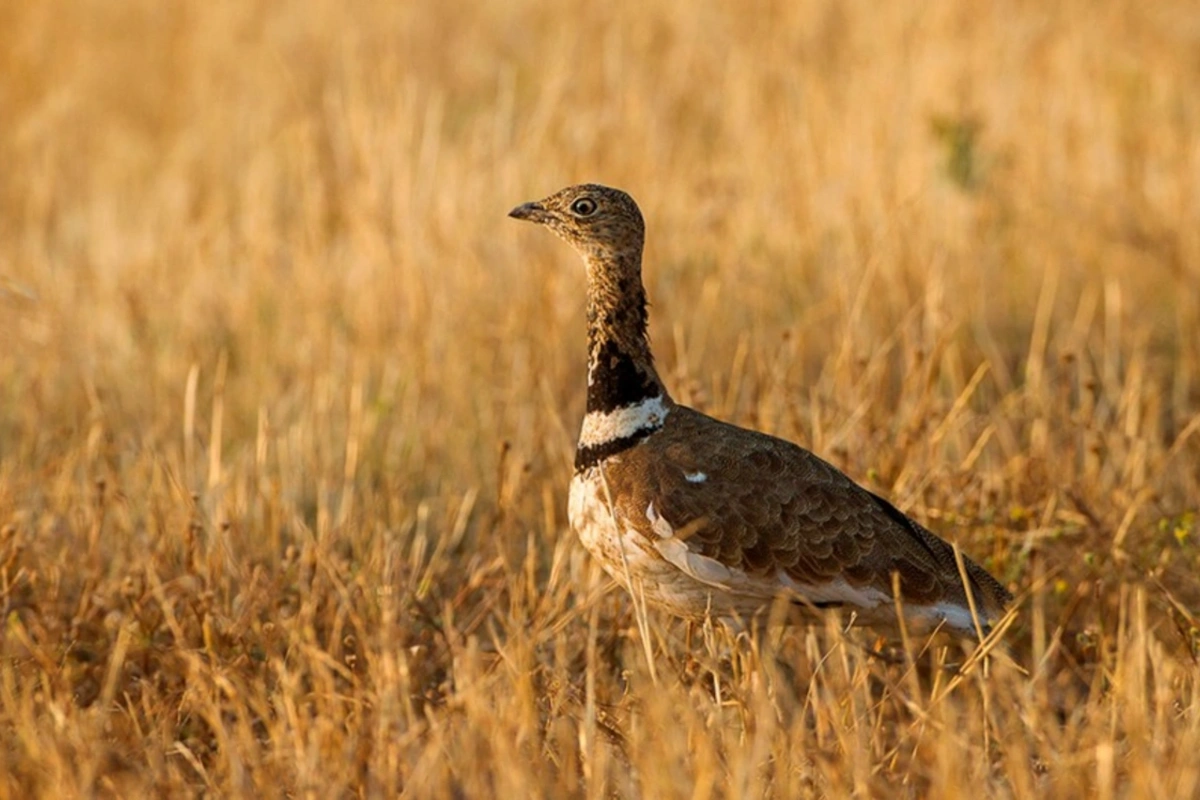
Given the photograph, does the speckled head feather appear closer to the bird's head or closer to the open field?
the bird's head

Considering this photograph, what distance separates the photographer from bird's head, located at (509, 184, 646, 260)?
4.57 meters

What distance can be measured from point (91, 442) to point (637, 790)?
261cm

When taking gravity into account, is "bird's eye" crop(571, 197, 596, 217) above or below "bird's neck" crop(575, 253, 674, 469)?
above

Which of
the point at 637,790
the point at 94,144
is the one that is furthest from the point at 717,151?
the point at 637,790

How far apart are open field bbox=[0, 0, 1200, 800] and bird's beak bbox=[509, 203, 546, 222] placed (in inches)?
30.9

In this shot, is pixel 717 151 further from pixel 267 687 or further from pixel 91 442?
pixel 267 687

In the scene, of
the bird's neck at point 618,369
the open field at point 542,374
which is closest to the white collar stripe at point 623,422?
the bird's neck at point 618,369

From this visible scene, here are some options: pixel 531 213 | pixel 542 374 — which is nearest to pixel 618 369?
pixel 531 213

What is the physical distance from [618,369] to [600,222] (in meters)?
0.39

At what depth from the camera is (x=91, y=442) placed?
5.43m

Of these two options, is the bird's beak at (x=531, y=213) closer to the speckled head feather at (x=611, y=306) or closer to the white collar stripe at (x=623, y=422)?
the speckled head feather at (x=611, y=306)

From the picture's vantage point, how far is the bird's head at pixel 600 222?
4.57m

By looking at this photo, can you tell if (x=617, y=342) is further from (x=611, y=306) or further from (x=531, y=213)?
(x=531, y=213)

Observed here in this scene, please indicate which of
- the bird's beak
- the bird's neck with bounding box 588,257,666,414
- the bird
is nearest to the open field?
the bird
